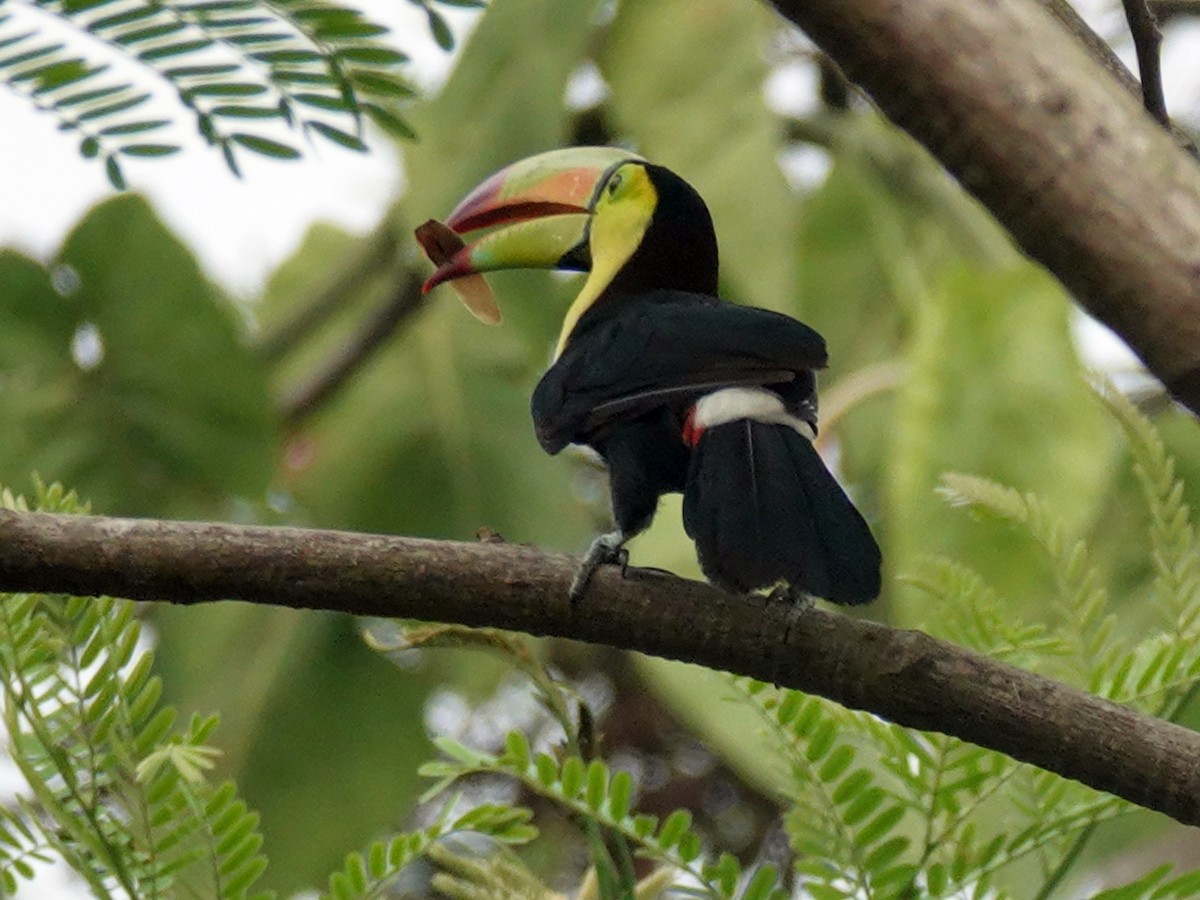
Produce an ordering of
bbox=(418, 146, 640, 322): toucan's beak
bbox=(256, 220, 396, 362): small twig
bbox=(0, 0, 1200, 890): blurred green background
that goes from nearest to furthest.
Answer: bbox=(418, 146, 640, 322): toucan's beak, bbox=(0, 0, 1200, 890): blurred green background, bbox=(256, 220, 396, 362): small twig

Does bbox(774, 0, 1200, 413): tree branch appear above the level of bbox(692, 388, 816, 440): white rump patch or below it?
above

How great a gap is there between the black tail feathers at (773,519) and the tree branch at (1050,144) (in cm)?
35

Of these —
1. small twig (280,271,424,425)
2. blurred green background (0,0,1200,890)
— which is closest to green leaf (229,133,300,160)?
blurred green background (0,0,1200,890)

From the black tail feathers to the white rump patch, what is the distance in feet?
0.04

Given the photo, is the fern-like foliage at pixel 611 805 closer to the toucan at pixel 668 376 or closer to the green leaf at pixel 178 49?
the toucan at pixel 668 376

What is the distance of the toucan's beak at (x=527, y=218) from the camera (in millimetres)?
1835

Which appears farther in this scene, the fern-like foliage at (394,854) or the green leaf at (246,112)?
the green leaf at (246,112)

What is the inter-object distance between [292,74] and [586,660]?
5.09ft

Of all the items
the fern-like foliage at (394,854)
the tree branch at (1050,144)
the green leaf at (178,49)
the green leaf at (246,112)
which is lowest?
the fern-like foliage at (394,854)

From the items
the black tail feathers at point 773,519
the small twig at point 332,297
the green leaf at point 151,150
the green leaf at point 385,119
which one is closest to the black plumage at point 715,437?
the black tail feathers at point 773,519

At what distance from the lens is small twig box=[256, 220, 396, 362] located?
2924 mm

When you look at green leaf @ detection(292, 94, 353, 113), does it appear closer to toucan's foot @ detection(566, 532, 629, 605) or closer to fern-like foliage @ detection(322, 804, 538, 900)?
toucan's foot @ detection(566, 532, 629, 605)

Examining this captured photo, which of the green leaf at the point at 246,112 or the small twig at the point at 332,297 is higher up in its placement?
the green leaf at the point at 246,112

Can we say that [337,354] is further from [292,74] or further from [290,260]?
[292,74]
